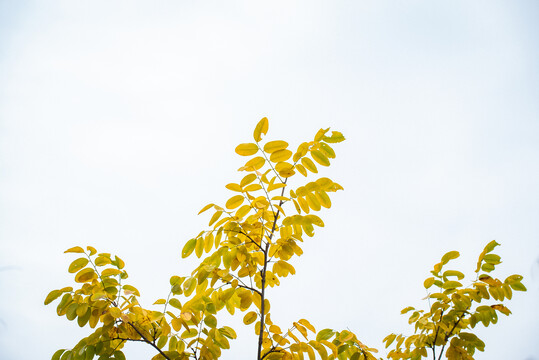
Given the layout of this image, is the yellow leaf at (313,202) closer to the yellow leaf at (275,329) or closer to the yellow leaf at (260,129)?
the yellow leaf at (260,129)

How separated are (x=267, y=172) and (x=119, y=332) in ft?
3.09

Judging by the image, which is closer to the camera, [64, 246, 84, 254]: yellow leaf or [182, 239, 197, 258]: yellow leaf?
[64, 246, 84, 254]: yellow leaf

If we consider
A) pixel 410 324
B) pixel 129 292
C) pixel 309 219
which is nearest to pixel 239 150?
pixel 309 219

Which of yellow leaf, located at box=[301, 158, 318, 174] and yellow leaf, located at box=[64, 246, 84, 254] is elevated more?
yellow leaf, located at box=[301, 158, 318, 174]

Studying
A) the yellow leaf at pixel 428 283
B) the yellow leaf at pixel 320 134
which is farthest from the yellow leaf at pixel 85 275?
the yellow leaf at pixel 428 283

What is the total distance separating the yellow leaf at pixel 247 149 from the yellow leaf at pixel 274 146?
0.17 ft

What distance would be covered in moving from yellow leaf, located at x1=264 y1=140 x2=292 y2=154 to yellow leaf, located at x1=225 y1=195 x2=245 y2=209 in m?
0.26

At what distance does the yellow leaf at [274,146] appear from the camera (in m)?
1.80

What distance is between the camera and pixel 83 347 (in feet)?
5.23

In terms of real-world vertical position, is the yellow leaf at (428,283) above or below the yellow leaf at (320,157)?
below

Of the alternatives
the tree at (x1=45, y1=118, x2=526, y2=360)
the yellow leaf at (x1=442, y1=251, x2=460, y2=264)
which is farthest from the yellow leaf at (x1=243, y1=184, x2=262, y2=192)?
the yellow leaf at (x1=442, y1=251, x2=460, y2=264)

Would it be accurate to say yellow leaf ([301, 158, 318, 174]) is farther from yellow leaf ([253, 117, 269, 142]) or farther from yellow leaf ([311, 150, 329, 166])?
yellow leaf ([253, 117, 269, 142])

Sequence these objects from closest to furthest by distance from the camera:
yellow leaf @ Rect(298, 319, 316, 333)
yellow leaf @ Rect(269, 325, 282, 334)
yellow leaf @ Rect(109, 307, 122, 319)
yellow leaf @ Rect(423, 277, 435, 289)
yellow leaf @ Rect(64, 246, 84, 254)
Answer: yellow leaf @ Rect(109, 307, 122, 319) → yellow leaf @ Rect(64, 246, 84, 254) → yellow leaf @ Rect(298, 319, 316, 333) → yellow leaf @ Rect(269, 325, 282, 334) → yellow leaf @ Rect(423, 277, 435, 289)

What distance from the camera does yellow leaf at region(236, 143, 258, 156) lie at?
178 cm
